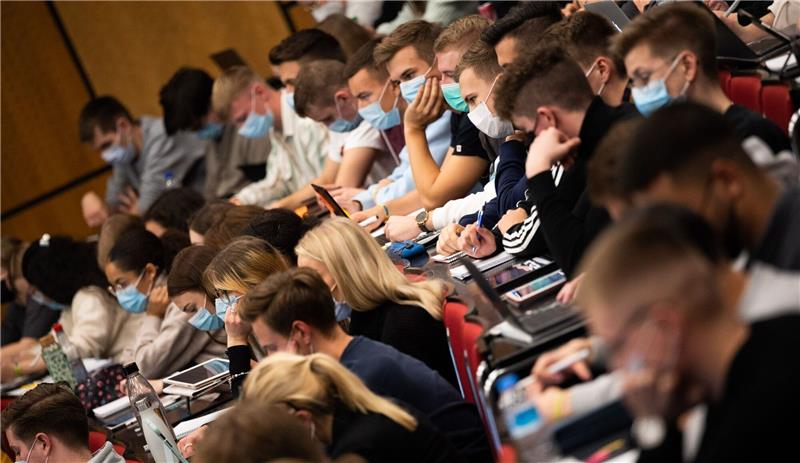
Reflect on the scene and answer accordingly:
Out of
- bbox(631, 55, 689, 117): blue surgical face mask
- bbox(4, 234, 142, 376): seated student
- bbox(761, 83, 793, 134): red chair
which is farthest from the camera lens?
bbox(4, 234, 142, 376): seated student

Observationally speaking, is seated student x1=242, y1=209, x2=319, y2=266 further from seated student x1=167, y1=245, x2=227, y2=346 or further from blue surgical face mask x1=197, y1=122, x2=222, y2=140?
blue surgical face mask x1=197, y1=122, x2=222, y2=140

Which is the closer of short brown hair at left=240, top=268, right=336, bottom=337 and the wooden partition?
short brown hair at left=240, top=268, right=336, bottom=337

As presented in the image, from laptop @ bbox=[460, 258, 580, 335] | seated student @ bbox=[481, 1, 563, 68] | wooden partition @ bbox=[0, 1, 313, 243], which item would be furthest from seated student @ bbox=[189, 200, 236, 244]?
wooden partition @ bbox=[0, 1, 313, 243]

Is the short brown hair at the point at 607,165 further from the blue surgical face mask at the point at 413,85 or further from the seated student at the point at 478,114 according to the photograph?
the blue surgical face mask at the point at 413,85

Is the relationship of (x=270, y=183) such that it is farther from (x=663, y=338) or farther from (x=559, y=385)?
(x=663, y=338)

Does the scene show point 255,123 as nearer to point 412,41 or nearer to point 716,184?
point 412,41

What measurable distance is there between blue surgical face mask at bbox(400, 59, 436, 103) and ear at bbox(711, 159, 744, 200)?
272cm

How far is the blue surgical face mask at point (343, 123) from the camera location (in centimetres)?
506

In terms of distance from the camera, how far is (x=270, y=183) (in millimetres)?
6121

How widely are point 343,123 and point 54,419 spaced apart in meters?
2.14

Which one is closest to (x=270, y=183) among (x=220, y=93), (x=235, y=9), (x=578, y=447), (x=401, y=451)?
(x=220, y=93)

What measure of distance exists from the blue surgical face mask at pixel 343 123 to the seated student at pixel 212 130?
55.7 inches

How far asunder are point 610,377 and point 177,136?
17.5ft

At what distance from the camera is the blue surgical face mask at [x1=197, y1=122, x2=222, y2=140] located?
654 centimetres
